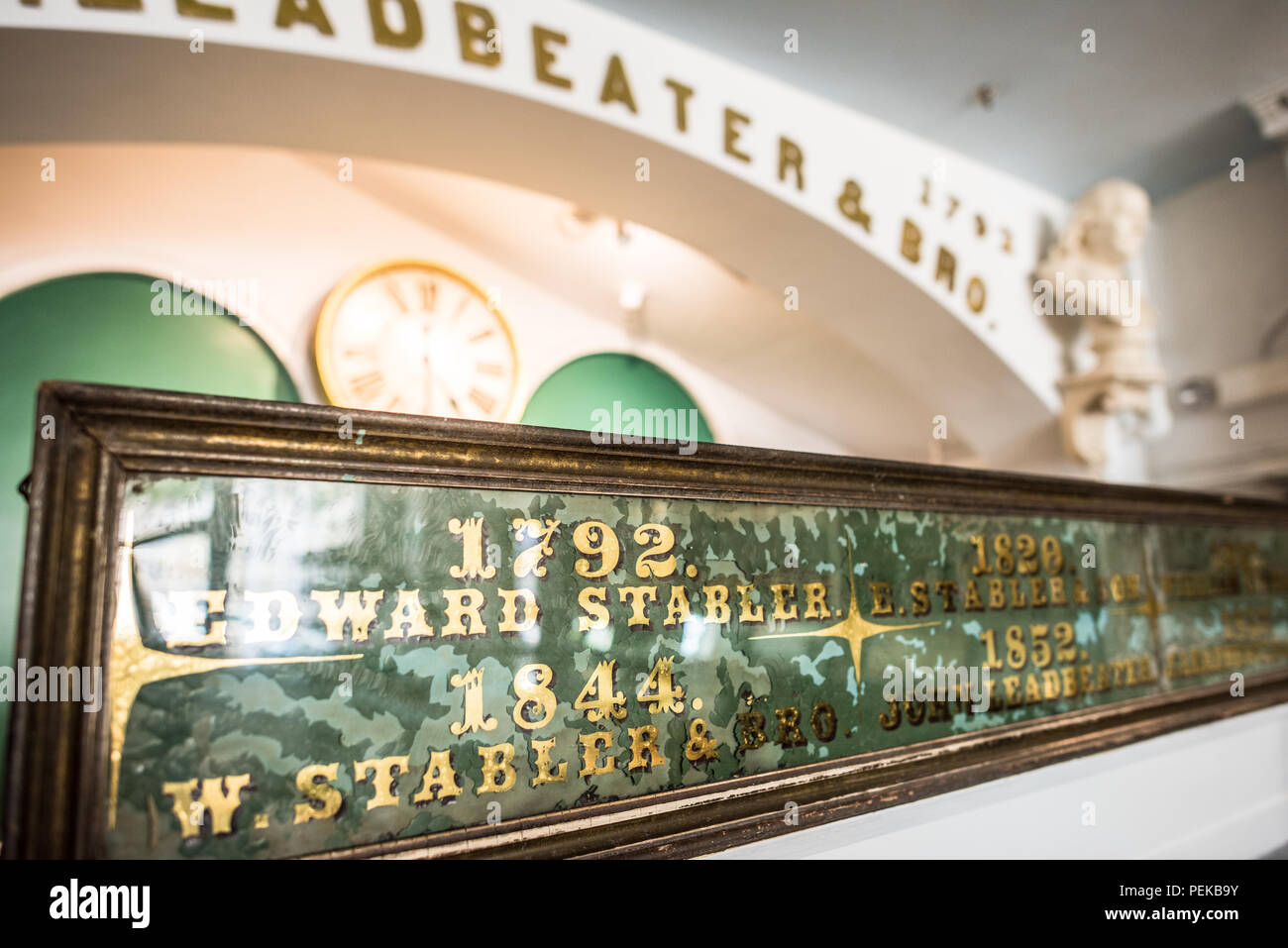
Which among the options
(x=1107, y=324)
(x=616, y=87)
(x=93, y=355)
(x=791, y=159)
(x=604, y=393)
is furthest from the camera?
(x=604, y=393)

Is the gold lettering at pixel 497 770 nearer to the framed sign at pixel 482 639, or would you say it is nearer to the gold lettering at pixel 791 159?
the framed sign at pixel 482 639

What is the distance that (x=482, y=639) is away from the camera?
1.20m

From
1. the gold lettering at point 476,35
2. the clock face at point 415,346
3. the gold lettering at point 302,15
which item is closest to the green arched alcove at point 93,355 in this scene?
the clock face at point 415,346

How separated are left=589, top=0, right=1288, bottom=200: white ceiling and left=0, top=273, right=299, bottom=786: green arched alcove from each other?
1924mm

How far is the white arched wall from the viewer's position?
1952 millimetres

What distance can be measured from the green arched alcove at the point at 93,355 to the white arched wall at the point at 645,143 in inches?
32.2

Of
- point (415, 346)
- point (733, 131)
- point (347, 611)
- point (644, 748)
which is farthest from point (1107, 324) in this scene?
point (347, 611)

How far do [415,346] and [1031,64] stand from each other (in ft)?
9.18

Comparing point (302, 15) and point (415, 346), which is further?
point (415, 346)

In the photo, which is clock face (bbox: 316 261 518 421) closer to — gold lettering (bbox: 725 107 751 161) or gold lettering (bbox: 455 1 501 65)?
gold lettering (bbox: 455 1 501 65)

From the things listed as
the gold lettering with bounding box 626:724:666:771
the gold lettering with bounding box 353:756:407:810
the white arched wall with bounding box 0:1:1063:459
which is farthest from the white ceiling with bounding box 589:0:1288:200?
the gold lettering with bounding box 353:756:407:810

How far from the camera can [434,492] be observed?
121 cm

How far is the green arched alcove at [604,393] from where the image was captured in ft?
12.3

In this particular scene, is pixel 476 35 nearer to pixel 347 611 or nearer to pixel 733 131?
pixel 733 131
